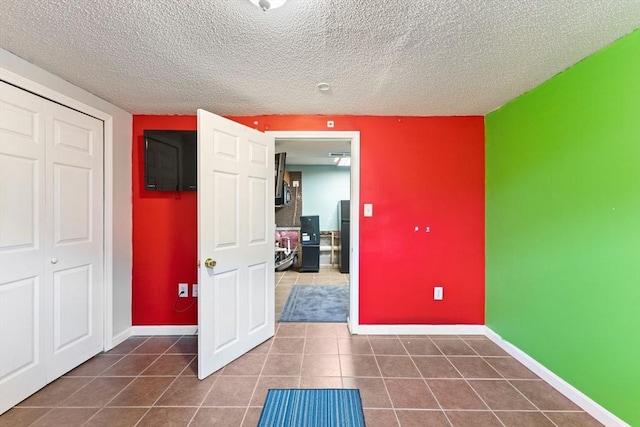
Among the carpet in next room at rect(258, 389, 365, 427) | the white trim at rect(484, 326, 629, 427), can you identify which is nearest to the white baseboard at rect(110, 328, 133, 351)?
the carpet in next room at rect(258, 389, 365, 427)

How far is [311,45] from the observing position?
4.93ft

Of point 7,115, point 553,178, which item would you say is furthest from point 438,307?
point 7,115

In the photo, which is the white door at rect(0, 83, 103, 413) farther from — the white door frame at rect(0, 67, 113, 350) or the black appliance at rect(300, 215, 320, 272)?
the black appliance at rect(300, 215, 320, 272)

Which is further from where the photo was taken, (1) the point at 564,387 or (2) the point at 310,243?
(2) the point at 310,243

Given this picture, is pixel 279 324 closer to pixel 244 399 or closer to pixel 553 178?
pixel 244 399

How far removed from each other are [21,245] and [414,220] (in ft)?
9.91

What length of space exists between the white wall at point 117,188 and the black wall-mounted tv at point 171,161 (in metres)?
0.20

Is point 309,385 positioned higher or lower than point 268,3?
lower

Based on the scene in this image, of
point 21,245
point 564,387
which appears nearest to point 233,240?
point 21,245

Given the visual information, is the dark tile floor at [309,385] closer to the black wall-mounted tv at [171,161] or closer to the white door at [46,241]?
the white door at [46,241]

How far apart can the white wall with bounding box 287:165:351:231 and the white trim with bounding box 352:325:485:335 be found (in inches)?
129

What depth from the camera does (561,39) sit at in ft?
4.69

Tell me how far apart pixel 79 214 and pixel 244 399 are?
6.18 ft

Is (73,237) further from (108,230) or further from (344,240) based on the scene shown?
(344,240)
